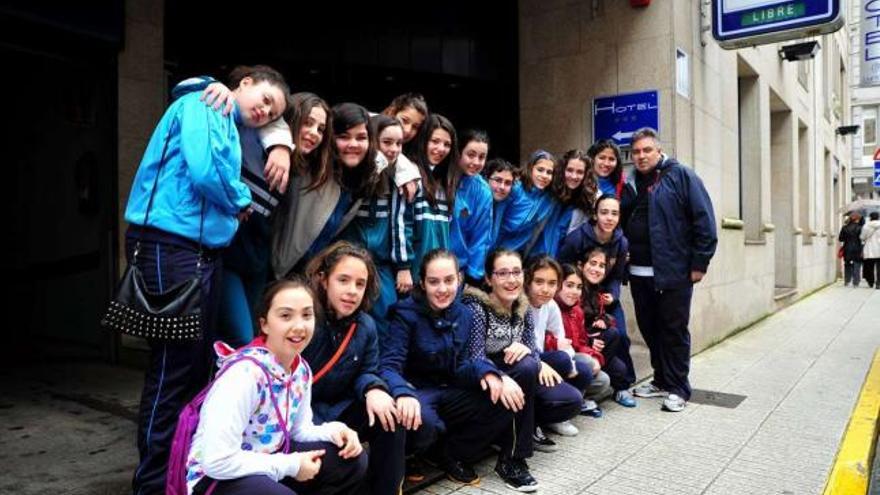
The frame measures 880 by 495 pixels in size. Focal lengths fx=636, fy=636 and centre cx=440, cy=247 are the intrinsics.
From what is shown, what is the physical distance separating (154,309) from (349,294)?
783mm

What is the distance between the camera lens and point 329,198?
308cm

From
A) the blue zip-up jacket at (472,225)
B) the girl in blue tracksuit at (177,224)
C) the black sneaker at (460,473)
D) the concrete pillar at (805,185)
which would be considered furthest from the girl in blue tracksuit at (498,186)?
the concrete pillar at (805,185)

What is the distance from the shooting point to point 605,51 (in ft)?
21.6

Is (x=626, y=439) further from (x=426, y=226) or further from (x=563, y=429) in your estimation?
(x=426, y=226)

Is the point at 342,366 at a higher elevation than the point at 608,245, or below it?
below

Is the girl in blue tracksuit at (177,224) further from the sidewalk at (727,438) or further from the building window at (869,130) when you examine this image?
the building window at (869,130)

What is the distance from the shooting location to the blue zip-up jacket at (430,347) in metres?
3.23

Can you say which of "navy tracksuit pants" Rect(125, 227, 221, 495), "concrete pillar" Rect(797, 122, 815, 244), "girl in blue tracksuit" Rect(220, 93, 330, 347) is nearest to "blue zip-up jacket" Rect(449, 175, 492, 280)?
"girl in blue tracksuit" Rect(220, 93, 330, 347)

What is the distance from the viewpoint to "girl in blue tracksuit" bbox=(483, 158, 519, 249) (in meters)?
4.52

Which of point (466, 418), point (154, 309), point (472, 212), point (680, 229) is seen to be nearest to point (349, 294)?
point (154, 309)

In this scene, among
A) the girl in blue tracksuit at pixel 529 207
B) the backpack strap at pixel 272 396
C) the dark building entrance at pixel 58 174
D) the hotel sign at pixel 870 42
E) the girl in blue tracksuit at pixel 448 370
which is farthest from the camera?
the hotel sign at pixel 870 42

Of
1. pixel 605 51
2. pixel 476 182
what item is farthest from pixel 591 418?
pixel 605 51

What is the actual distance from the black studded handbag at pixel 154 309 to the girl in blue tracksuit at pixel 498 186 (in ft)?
7.90

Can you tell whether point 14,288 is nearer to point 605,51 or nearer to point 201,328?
point 201,328
